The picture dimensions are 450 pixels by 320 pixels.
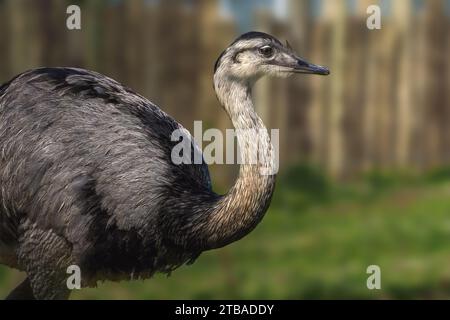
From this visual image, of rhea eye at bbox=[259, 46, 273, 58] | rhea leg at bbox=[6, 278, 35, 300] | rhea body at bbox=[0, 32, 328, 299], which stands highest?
rhea eye at bbox=[259, 46, 273, 58]

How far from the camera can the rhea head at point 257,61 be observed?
16.5 ft

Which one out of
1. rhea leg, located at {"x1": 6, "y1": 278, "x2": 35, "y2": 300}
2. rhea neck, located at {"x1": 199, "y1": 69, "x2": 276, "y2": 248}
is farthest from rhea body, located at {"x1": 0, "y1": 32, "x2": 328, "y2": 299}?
rhea leg, located at {"x1": 6, "y1": 278, "x2": 35, "y2": 300}

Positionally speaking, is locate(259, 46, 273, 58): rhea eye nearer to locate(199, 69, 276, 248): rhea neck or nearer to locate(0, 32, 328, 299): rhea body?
locate(0, 32, 328, 299): rhea body

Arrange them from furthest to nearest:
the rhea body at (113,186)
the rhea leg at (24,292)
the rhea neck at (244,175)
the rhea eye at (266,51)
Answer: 1. the rhea leg at (24,292)
2. the rhea eye at (266,51)
3. the rhea body at (113,186)
4. the rhea neck at (244,175)

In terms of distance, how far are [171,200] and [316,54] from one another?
6000 mm

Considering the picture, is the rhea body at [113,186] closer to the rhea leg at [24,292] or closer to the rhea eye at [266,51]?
the rhea eye at [266,51]

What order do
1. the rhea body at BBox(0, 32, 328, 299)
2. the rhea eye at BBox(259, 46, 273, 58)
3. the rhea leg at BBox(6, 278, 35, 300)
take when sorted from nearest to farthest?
the rhea body at BBox(0, 32, 328, 299)
the rhea eye at BBox(259, 46, 273, 58)
the rhea leg at BBox(6, 278, 35, 300)

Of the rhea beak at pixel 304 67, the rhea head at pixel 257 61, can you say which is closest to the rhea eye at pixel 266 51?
the rhea head at pixel 257 61

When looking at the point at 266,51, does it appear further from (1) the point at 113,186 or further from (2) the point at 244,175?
(1) the point at 113,186

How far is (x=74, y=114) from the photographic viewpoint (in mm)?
5191

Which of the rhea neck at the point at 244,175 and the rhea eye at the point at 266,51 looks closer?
the rhea neck at the point at 244,175

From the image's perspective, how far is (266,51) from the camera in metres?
5.13

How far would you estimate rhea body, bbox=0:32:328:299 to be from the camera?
501cm

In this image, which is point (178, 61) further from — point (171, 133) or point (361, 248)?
point (171, 133)
